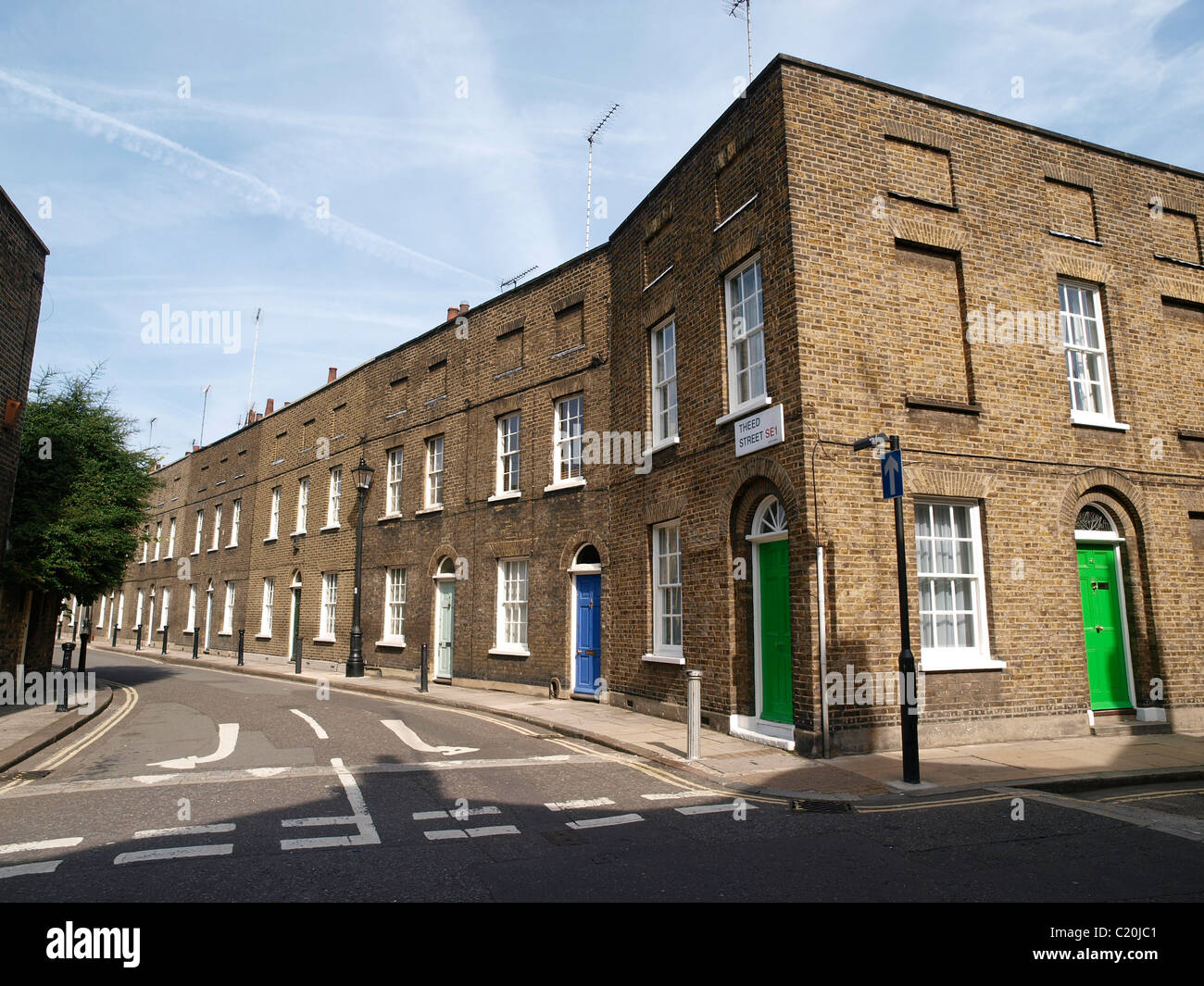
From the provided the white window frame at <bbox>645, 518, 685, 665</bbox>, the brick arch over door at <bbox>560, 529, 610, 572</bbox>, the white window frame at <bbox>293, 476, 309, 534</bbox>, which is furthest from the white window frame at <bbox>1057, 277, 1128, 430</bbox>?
the white window frame at <bbox>293, 476, 309, 534</bbox>

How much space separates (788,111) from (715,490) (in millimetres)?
5255

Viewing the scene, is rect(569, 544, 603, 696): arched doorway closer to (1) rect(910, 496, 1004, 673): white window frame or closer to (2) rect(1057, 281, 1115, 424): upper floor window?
(1) rect(910, 496, 1004, 673): white window frame

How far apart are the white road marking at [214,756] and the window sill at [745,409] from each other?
782cm

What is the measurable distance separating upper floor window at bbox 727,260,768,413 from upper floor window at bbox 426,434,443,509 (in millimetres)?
10671

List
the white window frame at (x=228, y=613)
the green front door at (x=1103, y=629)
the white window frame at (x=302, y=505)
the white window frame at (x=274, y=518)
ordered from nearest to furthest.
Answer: the green front door at (x=1103, y=629)
the white window frame at (x=302, y=505)
the white window frame at (x=274, y=518)
the white window frame at (x=228, y=613)

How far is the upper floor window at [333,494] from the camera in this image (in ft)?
81.2

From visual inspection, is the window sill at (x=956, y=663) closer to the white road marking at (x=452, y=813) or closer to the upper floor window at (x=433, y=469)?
the white road marking at (x=452, y=813)

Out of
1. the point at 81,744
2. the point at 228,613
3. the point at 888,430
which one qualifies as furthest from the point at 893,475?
the point at 228,613

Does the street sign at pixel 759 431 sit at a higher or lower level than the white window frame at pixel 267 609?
higher

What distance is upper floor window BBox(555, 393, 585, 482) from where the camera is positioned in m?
16.3

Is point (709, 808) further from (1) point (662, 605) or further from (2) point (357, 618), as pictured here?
(2) point (357, 618)

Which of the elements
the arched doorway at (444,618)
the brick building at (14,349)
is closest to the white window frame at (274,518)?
the arched doorway at (444,618)

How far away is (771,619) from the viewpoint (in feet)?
34.8

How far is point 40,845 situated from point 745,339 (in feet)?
31.8
